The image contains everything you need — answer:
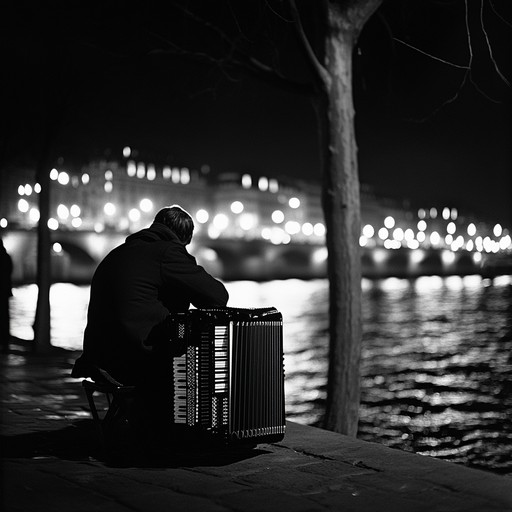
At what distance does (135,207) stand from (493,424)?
78.3 metres

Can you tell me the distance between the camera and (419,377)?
16094 mm

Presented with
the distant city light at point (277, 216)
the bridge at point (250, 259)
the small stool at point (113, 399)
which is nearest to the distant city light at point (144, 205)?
the bridge at point (250, 259)

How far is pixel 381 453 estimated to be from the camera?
416 centimetres

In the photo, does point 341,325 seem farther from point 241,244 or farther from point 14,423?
point 241,244

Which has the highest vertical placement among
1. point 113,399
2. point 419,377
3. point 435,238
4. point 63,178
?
point 63,178

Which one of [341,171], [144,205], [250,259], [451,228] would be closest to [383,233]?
[451,228]

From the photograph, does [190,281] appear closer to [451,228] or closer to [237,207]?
[237,207]

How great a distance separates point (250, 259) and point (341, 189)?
220 feet

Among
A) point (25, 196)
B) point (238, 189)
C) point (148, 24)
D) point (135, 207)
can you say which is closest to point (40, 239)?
point (148, 24)

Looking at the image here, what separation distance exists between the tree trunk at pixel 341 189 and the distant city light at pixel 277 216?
94944 millimetres

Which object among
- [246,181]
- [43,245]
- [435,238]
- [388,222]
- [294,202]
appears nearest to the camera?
[43,245]

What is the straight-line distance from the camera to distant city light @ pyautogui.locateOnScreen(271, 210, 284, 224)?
101 metres

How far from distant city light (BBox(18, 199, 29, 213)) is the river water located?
41.4 m

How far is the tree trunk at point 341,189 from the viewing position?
6176 mm
